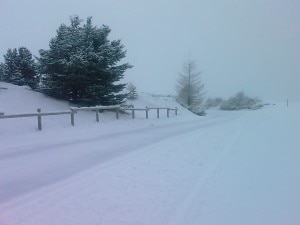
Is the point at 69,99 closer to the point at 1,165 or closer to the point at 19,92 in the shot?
the point at 19,92

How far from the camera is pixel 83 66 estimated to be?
22.2m

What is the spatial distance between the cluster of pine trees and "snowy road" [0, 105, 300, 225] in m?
11.1

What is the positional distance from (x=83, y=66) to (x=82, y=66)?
6 centimetres

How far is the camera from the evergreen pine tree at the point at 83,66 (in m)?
22.3

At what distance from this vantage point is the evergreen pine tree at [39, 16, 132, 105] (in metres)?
22.3

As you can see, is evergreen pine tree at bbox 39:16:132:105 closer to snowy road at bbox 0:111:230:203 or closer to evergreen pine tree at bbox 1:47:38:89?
evergreen pine tree at bbox 1:47:38:89

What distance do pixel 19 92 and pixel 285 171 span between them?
1710 cm

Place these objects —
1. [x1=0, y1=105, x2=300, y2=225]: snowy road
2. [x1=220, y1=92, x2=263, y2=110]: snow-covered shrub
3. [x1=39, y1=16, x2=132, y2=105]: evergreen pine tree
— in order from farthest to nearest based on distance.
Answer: [x1=220, y1=92, x2=263, y2=110]: snow-covered shrub → [x1=39, y1=16, x2=132, y2=105]: evergreen pine tree → [x1=0, y1=105, x2=300, y2=225]: snowy road

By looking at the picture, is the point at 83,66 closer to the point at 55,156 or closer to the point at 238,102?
the point at 55,156

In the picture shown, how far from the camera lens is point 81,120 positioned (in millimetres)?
19094

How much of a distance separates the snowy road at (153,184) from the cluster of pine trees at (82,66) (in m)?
11.1

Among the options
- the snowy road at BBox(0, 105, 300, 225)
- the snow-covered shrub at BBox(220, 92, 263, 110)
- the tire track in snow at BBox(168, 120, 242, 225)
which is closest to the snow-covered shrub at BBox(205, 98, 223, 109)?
the snow-covered shrub at BBox(220, 92, 263, 110)

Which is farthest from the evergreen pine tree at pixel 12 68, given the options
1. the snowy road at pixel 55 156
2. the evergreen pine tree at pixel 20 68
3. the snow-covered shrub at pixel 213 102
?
the snow-covered shrub at pixel 213 102

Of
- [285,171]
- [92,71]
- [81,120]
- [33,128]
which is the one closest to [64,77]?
[92,71]
